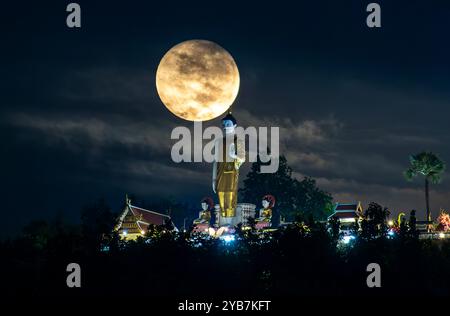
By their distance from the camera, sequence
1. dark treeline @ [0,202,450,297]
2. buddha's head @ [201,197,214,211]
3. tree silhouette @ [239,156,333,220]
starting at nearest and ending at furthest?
dark treeline @ [0,202,450,297] < buddha's head @ [201,197,214,211] < tree silhouette @ [239,156,333,220]

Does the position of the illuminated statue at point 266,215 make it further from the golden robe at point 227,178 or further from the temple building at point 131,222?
the temple building at point 131,222

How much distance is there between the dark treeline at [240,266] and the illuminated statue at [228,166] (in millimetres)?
17374

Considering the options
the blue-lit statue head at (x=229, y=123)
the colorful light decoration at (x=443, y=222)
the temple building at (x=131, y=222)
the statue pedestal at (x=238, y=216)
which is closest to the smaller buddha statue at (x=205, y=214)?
the statue pedestal at (x=238, y=216)

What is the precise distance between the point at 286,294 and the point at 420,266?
18.4ft

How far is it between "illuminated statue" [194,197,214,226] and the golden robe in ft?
8.45

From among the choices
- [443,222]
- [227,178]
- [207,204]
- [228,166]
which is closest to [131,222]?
[207,204]

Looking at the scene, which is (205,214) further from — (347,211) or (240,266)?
(240,266)

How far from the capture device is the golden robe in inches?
1794

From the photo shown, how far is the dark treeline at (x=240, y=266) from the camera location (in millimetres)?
24938

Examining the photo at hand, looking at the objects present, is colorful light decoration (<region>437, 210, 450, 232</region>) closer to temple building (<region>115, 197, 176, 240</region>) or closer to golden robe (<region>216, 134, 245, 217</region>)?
golden robe (<region>216, 134, 245, 217</region>)

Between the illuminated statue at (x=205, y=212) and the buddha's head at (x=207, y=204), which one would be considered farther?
the buddha's head at (x=207, y=204)

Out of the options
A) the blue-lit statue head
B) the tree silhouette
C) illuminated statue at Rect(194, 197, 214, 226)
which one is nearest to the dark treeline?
the blue-lit statue head

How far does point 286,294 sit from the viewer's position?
80.4ft
